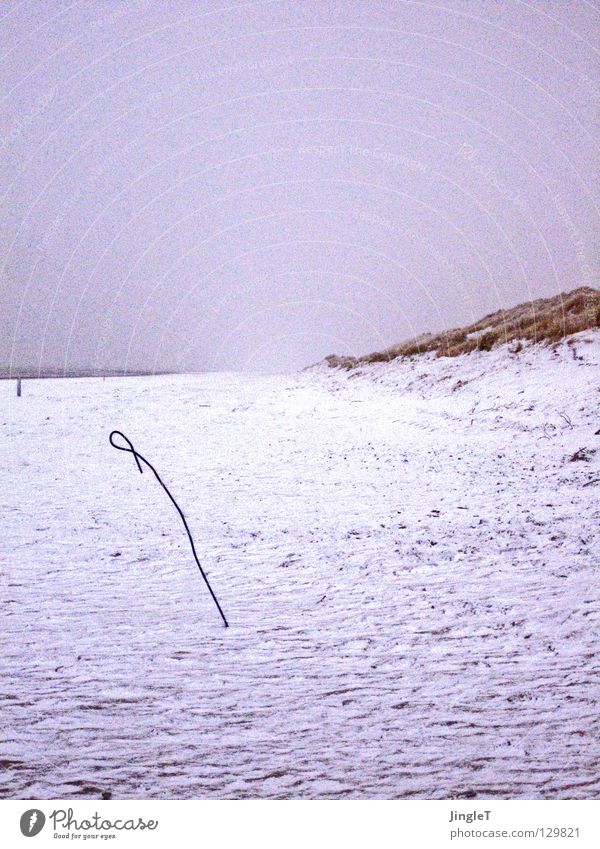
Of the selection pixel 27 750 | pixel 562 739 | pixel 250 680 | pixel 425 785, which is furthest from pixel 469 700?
pixel 27 750

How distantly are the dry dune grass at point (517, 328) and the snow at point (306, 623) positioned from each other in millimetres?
10405

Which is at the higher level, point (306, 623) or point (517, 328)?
point (517, 328)

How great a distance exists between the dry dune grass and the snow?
1041 cm

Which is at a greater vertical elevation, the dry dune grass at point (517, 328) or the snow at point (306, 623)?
the dry dune grass at point (517, 328)

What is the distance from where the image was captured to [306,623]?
480 cm

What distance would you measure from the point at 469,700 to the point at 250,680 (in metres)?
1.45

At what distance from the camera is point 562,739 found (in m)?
3.27

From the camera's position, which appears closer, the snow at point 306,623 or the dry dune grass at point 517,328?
the snow at point 306,623

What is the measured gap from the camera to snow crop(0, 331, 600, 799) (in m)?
3.13

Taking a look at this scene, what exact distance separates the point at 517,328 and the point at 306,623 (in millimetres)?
21628

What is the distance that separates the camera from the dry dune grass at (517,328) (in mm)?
20797

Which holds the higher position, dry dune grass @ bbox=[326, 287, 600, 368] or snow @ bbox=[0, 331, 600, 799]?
dry dune grass @ bbox=[326, 287, 600, 368]

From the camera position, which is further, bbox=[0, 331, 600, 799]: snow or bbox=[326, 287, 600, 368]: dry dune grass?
bbox=[326, 287, 600, 368]: dry dune grass

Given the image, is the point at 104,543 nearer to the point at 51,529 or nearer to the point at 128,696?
the point at 51,529
